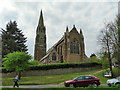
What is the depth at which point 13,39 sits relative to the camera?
49406 mm

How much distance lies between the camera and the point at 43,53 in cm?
6481

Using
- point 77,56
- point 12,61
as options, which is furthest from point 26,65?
point 77,56

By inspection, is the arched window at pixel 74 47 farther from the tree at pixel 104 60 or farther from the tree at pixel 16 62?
the tree at pixel 16 62

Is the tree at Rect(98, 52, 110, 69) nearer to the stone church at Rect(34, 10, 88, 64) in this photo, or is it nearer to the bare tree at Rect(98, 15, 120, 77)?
the bare tree at Rect(98, 15, 120, 77)

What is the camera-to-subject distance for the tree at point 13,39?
1820 inches

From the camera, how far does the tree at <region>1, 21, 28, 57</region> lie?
152ft

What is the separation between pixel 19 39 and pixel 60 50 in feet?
62.9

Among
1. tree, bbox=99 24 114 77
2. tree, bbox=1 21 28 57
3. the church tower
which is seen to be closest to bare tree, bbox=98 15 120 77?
tree, bbox=99 24 114 77

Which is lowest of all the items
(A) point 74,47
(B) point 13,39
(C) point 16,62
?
(C) point 16,62

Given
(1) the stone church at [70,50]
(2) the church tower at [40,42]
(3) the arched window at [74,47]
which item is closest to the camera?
(1) the stone church at [70,50]

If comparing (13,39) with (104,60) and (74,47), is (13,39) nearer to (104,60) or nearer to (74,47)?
(74,47)

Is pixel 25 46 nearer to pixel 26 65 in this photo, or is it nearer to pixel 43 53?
pixel 43 53

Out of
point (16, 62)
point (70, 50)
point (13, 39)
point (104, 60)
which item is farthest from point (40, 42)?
point (104, 60)

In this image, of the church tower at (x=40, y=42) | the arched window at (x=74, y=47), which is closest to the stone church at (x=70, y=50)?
the arched window at (x=74, y=47)
